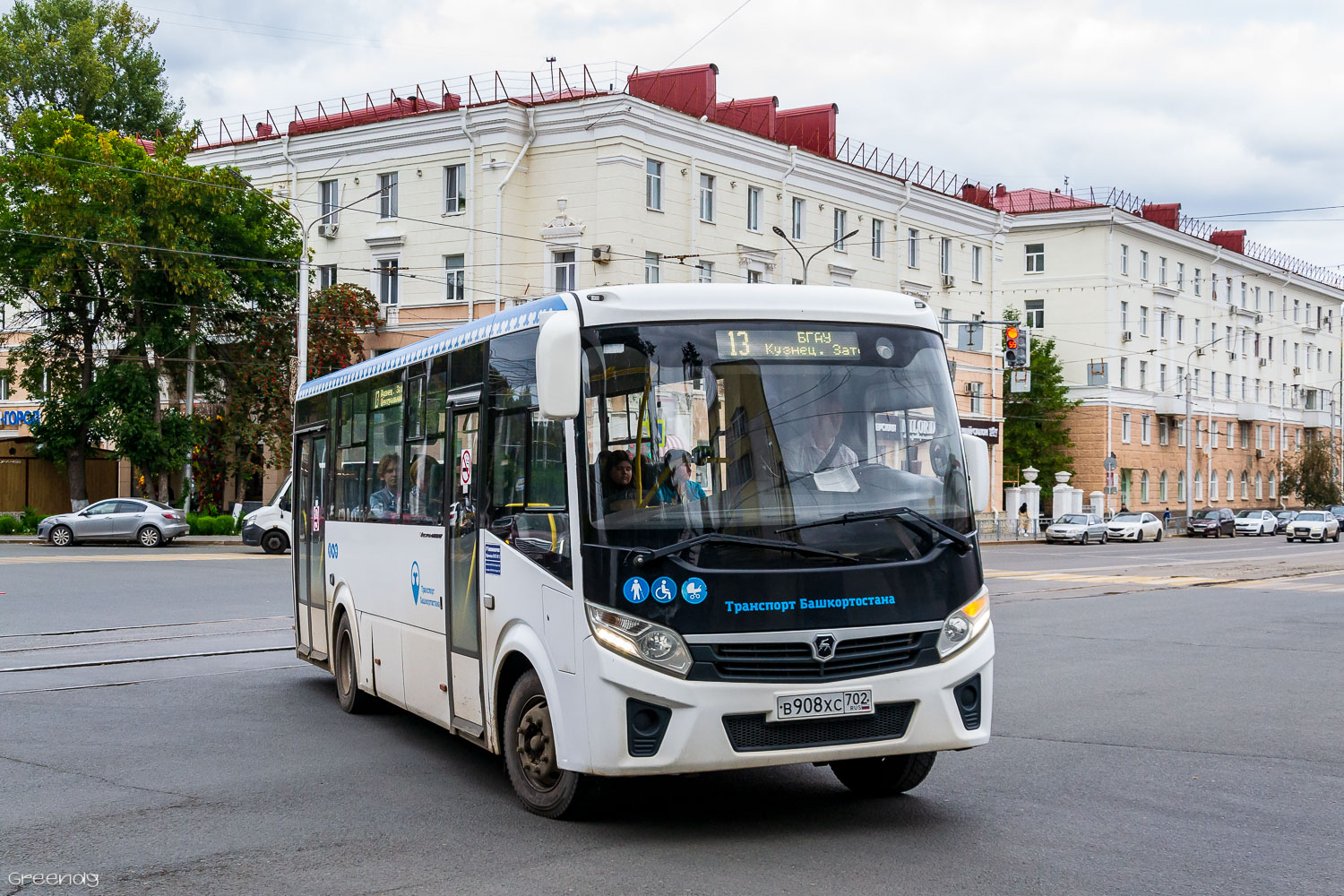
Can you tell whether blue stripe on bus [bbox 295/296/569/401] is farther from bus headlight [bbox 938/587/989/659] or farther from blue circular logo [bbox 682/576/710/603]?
bus headlight [bbox 938/587/989/659]

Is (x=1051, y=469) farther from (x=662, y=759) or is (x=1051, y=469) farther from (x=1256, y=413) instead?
(x=662, y=759)

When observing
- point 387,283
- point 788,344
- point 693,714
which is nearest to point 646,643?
point 693,714

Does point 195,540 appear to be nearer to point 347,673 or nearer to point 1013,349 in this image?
point 1013,349

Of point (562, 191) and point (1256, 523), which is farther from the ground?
point (562, 191)

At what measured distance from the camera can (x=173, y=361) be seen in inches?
1687

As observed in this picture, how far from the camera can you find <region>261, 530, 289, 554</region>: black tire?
33.8 m

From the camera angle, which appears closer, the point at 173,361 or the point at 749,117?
the point at 173,361

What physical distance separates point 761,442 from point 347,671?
517cm

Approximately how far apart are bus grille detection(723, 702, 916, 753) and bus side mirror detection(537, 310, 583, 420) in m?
1.57

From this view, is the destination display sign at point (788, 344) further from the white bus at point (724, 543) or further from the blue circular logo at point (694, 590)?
the blue circular logo at point (694, 590)

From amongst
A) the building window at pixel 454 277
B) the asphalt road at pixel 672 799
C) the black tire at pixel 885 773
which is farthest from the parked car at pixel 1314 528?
the black tire at pixel 885 773

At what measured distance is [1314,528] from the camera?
6091 centimetres

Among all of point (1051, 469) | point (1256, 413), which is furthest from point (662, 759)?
point (1256, 413)

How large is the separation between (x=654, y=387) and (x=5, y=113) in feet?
157
